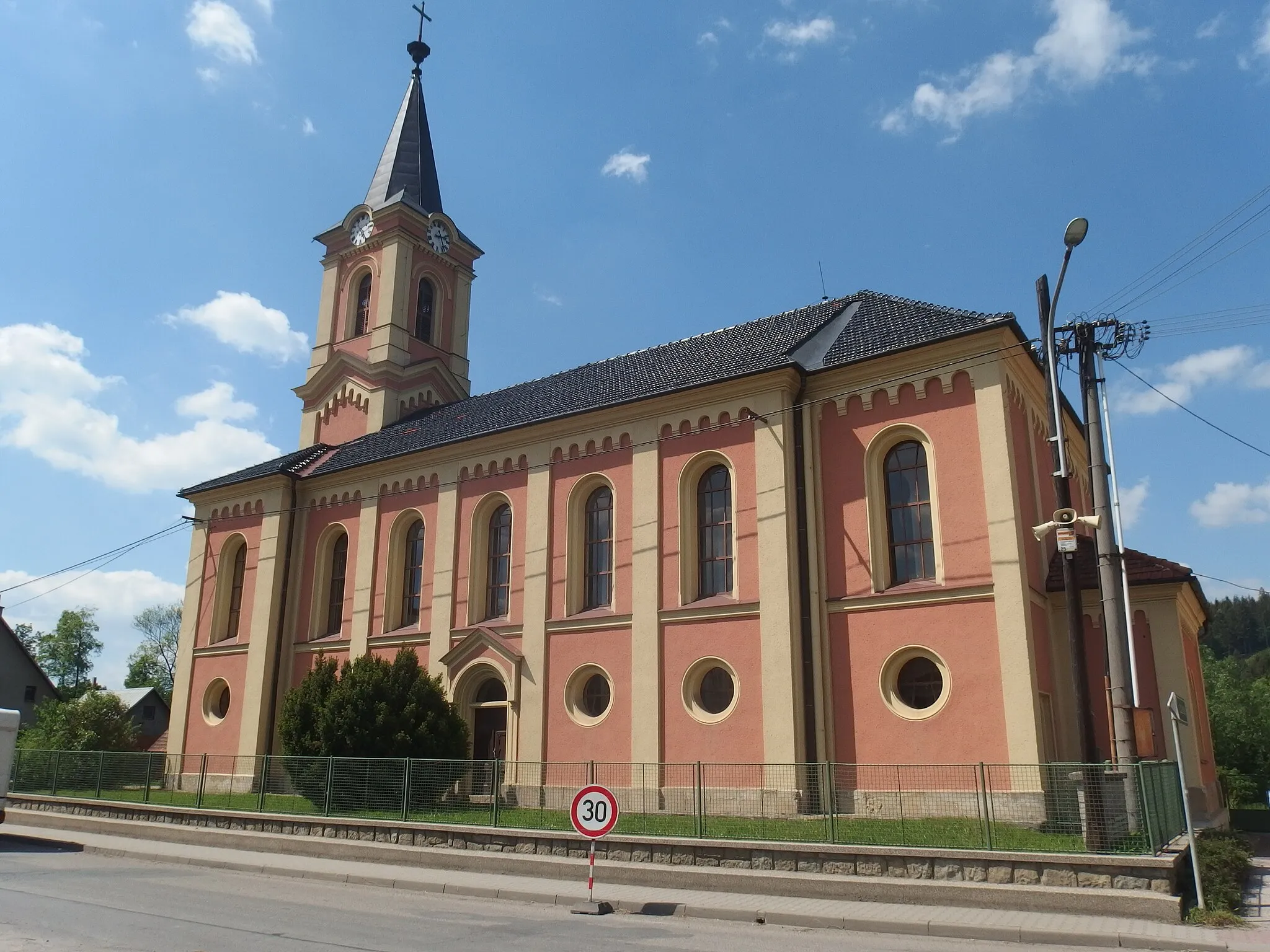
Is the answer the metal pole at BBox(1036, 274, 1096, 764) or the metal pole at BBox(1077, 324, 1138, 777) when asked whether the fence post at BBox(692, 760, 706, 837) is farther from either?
the metal pole at BBox(1077, 324, 1138, 777)

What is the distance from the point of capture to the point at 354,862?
1578cm

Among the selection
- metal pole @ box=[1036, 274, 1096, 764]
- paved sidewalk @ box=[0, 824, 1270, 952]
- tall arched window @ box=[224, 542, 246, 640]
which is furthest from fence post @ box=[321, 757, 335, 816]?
tall arched window @ box=[224, 542, 246, 640]

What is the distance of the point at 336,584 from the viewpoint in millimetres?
29766

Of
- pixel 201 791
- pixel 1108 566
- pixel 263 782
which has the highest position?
pixel 1108 566

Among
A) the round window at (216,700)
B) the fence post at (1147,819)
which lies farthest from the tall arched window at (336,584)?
the fence post at (1147,819)

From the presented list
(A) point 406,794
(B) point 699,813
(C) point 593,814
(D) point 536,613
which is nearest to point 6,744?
(A) point 406,794

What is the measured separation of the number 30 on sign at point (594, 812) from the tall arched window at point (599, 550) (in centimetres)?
1134

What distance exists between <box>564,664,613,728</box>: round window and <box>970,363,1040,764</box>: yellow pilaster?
9339 millimetres

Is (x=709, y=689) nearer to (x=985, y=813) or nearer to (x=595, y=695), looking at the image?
(x=595, y=695)

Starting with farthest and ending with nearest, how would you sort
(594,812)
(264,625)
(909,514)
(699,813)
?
(264,625) → (909,514) → (699,813) → (594,812)

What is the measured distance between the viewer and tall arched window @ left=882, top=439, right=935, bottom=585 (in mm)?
19578

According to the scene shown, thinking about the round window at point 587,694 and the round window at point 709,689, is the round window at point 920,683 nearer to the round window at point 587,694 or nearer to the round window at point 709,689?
the round window at point 709,689

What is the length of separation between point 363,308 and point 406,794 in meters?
23.5

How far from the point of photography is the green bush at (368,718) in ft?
68.9
